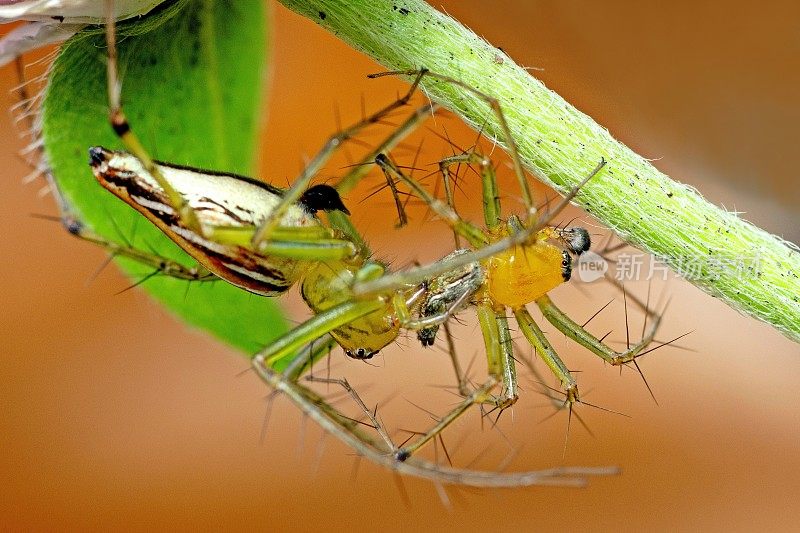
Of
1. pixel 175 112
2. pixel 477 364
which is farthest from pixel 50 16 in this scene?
pixel 477 364

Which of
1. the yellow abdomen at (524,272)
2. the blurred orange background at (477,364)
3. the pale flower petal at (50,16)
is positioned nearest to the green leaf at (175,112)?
the pale flower petal at (50,16)

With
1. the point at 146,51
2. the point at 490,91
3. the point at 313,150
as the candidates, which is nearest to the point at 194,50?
the point at 146,51

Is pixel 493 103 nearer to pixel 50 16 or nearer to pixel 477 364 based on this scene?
pixel 50 16

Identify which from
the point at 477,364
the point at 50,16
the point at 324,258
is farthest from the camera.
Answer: the point at 477,364

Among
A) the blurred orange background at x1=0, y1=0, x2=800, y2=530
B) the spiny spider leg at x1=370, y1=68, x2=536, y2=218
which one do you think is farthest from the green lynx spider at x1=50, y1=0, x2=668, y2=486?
the blurred orange background at x1=0, y1=0, x2=800, y2=530

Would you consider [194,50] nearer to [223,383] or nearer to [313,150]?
[313,150]

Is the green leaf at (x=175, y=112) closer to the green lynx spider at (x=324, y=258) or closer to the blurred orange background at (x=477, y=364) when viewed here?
the green lynx spider at (x=324, y=258)
